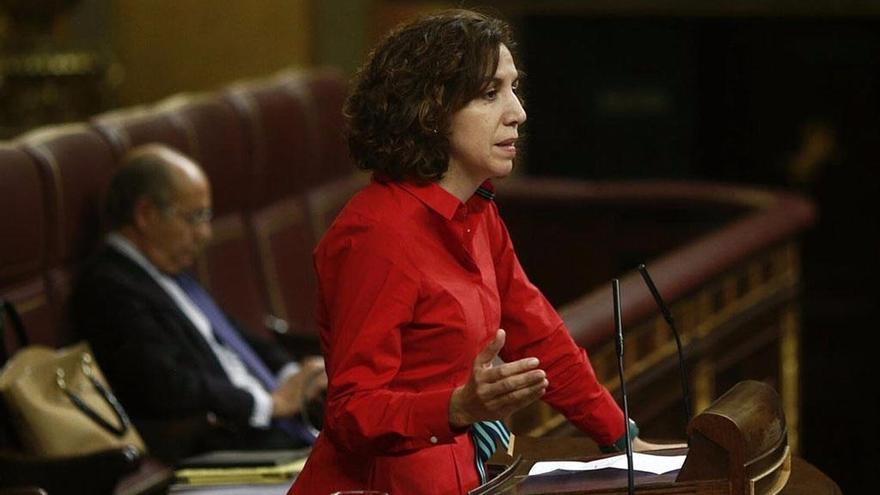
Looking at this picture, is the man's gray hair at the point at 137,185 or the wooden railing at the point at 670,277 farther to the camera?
the wooden railing at the point at 670,277

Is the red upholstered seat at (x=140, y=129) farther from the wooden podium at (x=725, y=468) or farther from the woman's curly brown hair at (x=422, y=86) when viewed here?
the wooden podium at (x=725, y=468)

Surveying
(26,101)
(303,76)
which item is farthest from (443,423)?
(26,101)

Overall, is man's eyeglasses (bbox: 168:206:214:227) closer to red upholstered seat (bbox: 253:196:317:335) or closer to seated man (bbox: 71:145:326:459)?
seated man (bbox: 71:145:326:459)

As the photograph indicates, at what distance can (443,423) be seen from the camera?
1906 millimetres

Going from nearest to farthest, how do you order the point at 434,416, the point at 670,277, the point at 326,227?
the point at 434,416
the point at 670,277
the point at 326,227

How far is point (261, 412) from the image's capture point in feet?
12.5

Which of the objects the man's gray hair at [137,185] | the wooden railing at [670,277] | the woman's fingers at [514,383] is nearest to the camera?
the woman's fingers at [514,383]

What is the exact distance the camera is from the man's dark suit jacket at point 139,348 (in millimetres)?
3668

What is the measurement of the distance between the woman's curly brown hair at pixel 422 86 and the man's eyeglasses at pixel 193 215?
5.89 feet

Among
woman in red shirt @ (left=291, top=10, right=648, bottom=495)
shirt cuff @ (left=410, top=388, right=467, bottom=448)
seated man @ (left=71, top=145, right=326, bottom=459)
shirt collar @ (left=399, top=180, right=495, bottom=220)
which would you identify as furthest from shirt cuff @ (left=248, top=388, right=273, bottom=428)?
shirt cuff @ (left=410, top=388, right=467, bottom=448)

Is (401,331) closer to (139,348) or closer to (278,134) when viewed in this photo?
(139,348)

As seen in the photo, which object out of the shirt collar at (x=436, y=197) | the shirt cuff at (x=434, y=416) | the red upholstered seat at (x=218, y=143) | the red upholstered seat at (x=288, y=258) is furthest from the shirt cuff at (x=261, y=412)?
the shirt cuff at (x=434, y=416)

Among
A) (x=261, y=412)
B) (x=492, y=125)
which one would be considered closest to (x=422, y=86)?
(x=492, y=125)

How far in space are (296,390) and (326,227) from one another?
154cm
